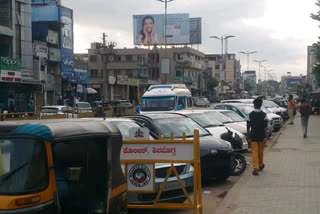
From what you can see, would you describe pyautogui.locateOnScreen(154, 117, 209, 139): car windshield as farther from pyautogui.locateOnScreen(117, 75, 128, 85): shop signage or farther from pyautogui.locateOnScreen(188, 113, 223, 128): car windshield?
pyautogui.locateOnScreen(117, 75, 128, 85): shop signage

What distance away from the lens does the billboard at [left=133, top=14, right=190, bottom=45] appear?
8219cm

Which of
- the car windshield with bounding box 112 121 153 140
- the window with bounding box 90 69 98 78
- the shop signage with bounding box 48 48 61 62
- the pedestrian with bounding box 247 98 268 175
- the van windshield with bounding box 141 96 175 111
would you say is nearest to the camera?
the car windshield with bounding box 112 121 153 140

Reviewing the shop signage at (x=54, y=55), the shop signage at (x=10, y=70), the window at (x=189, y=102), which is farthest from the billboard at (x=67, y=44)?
the window at (x=189, y=102)

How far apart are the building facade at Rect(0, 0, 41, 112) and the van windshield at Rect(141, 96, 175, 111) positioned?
1208cm

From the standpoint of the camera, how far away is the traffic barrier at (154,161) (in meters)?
6.54

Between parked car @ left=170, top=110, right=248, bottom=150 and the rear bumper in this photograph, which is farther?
parked car @ left=170, top=110, right=248, bottom=150

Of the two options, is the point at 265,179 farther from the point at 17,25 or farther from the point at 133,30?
the point at 133,30

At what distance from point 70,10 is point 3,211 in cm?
4485

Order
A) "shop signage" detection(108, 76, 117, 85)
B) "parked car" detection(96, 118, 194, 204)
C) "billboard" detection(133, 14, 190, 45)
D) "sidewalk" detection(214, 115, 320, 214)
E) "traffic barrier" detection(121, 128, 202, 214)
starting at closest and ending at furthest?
"traffic barrier" detection(121, 128, 202, 214) < "parked car" detection(96, 118, 194, 204) < "sidewalk" detection(214, 115, 320, 214) < "shop signage" detection(108, 76, 117, 85) < "billboard" detection(133, 14, 190, 45)

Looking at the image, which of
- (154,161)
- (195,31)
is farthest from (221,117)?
(195,31)

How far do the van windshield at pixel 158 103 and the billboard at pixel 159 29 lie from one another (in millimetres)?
57982

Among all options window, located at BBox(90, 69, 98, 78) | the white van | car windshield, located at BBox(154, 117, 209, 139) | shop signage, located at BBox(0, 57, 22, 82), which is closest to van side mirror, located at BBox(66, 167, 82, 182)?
car windshield, located at BBox(154, 117, 209, 139)

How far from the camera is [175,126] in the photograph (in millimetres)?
10578

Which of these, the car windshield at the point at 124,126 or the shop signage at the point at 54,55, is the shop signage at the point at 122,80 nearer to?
the shop signage at the point at 54,55
